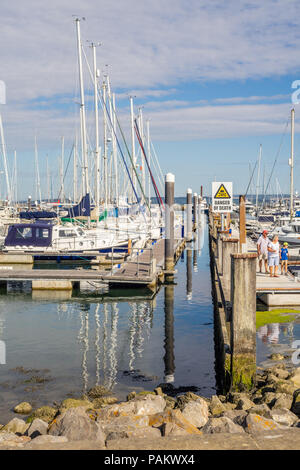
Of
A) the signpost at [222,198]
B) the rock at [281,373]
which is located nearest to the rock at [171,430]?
the rock at [281,373]

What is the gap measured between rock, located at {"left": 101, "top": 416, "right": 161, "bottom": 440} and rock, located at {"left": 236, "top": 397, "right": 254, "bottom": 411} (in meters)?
2.12

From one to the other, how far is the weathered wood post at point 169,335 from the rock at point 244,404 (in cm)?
295

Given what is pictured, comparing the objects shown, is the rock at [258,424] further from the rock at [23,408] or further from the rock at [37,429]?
the rock at [23,408]

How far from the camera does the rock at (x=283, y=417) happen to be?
8.15 meters

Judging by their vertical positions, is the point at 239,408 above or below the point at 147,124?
below

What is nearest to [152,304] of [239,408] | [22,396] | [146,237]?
[22,396]

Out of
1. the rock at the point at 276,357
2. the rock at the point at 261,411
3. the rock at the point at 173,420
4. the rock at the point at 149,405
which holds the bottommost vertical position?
the rock at the point at 276,357

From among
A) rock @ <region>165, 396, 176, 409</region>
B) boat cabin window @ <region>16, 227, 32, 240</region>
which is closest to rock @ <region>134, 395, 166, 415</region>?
rock @ <region>165, 396, 176, 409</region>

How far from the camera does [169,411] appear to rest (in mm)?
8047

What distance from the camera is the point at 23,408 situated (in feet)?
33.9

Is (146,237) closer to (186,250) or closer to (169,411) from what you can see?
(186,250)

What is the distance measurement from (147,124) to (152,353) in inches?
1881
